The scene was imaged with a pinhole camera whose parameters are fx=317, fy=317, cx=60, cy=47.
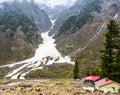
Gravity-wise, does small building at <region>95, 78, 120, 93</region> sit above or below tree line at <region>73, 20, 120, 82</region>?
below

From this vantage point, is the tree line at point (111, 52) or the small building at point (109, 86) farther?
the tree line at point (111, 52)

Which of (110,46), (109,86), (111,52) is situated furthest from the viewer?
(111,52)

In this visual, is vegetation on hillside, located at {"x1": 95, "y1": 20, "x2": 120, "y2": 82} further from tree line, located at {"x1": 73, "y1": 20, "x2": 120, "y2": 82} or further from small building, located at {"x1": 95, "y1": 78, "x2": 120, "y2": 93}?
small building, located at {"x1": 95, "y1": 78, "x2": 120, "y2": 93}

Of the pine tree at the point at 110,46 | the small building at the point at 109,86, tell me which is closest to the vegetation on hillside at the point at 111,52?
the pine tree at the point at 110,46

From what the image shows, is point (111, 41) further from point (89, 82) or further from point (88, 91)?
point (88, 91)

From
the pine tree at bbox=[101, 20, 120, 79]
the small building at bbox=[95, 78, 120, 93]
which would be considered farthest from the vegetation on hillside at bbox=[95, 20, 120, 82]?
the small building at bbox=[95, 78, 120, 93]

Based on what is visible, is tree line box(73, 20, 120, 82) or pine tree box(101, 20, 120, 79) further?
pine tree box(101, 20, 120, 79)

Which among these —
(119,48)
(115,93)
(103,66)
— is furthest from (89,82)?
(115,93)

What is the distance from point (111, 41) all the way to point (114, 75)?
778 cm

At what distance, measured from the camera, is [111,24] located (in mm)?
67750

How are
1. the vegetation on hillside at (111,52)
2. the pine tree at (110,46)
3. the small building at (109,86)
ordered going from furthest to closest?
1. the pine tree at (110,46)
2. the vegetation on hillside at (111,52)
3. the small building at (109,86)

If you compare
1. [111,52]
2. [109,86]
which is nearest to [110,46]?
[111,52]

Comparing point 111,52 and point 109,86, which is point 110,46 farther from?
point 109,86

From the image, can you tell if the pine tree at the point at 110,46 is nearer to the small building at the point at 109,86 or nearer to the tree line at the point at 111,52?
the tree line at the point at 111,52
